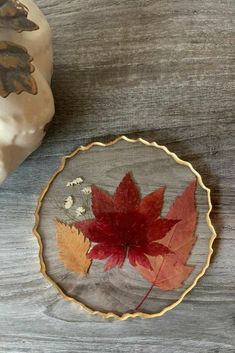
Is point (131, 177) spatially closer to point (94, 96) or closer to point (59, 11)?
point (94, 96)

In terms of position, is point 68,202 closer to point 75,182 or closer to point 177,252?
point 75,182

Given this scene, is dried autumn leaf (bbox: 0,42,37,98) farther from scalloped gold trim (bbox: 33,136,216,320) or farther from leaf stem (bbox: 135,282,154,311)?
leaf stem (bbox: 135,282,154,311)

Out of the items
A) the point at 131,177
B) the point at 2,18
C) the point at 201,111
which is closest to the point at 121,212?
the point at 131,177

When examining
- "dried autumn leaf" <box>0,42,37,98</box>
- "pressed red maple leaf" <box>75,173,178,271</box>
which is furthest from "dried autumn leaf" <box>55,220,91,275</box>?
"dried autumn leaf" <box>0,42,37,98</box>

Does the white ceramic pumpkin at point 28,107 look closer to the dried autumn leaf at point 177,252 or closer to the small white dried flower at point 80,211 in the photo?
the small white dried flower at point 80,211

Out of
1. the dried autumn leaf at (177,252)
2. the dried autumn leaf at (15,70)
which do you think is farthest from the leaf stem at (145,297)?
the dried autumn leaf at (15,70)

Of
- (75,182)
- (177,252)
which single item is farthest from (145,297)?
(75,182)
